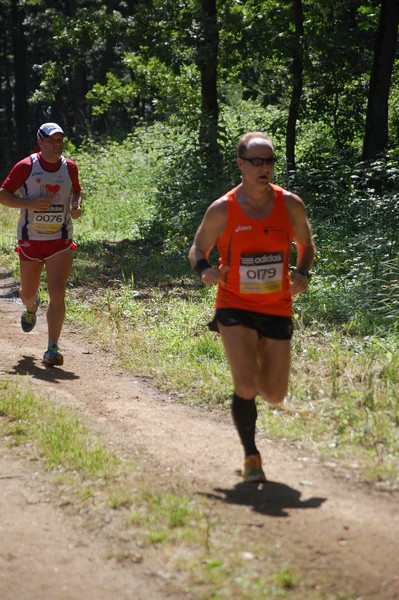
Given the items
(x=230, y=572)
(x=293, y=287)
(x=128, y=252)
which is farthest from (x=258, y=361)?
(x=128, y=252)

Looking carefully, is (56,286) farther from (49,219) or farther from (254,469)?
(254,469)

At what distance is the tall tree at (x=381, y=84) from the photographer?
1530 cm

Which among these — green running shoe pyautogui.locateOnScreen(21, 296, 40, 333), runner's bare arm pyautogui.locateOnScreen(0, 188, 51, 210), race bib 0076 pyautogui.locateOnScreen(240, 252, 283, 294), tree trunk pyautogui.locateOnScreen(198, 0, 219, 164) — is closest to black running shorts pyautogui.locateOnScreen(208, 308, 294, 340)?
race bib 0076 pyautogui.locateOnScreen(240, 252, 283, 294)

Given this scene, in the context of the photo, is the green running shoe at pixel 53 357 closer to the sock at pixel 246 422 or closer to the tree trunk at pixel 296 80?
the sock at pixel 246 422

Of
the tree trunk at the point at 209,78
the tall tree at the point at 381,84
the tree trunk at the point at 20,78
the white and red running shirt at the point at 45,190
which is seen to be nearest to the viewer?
the white and red running shirt at the point at 45,190

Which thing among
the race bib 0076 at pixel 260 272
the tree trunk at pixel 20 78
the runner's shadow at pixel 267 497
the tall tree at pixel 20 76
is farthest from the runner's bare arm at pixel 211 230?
the tall tree at pixel 20 76

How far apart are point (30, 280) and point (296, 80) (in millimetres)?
9264

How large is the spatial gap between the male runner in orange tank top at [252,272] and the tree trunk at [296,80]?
37.0ft

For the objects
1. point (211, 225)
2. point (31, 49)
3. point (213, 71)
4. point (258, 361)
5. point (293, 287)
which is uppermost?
point (31, 49)

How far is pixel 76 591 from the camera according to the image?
172 inches

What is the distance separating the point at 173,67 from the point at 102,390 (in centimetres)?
1057

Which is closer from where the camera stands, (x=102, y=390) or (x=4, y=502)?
(x=4, y=502)

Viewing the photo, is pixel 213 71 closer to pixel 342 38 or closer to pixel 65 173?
pixel 342 38

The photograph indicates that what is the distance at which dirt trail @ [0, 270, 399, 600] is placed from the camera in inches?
173
